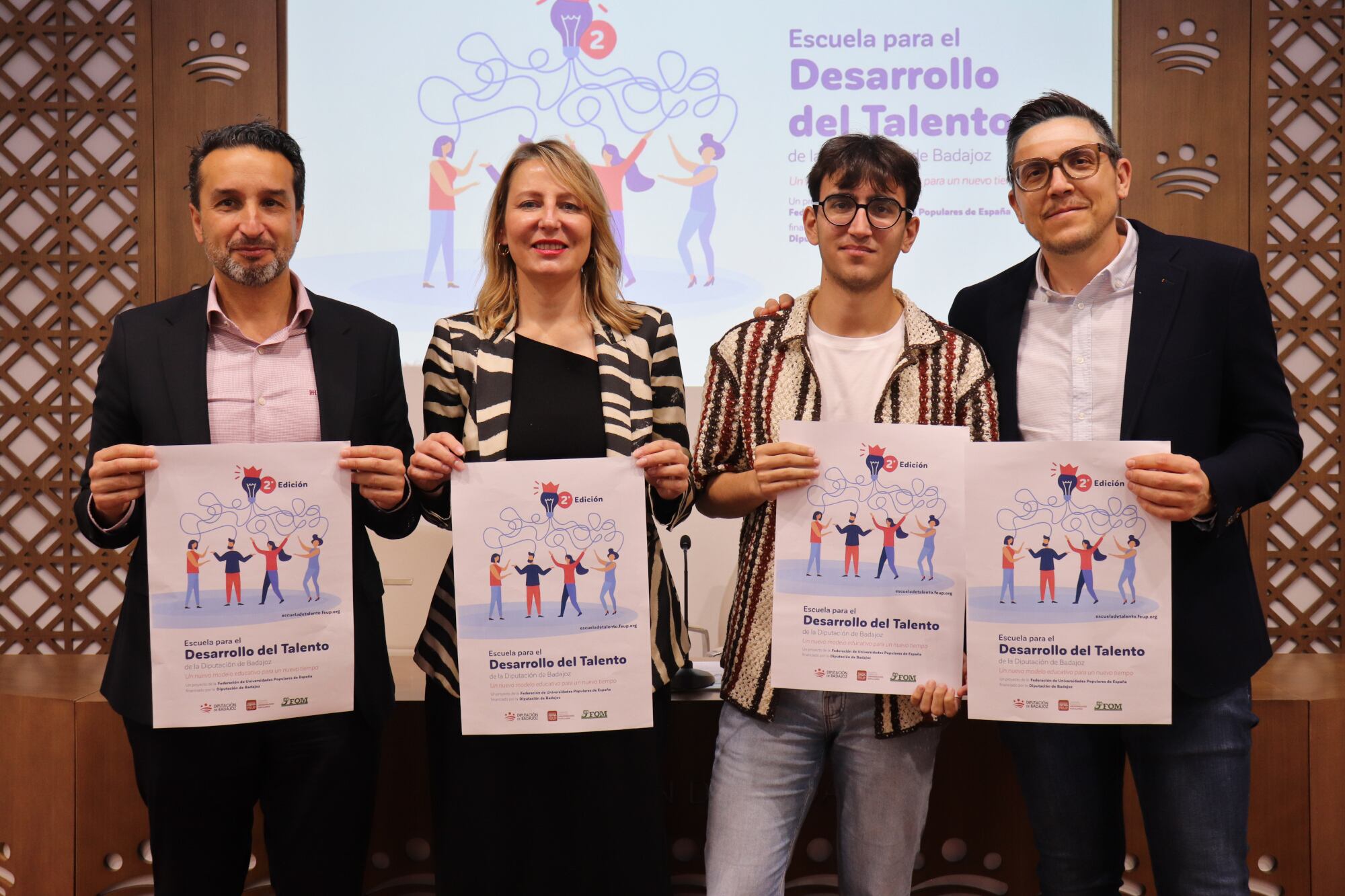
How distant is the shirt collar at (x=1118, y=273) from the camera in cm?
180

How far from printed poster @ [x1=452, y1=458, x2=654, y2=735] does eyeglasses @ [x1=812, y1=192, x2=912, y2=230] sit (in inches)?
23.3

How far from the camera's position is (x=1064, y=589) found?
1710 millimetres

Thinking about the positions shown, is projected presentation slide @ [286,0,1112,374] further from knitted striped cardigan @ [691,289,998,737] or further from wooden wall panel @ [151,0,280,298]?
knitted striped cardigan @ [691,289,998,737]

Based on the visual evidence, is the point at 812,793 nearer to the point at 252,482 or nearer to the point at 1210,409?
the point at 1210,409

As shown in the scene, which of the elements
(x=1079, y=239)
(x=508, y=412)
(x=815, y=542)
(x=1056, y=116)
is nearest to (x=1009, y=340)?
(x=1079, y=239)

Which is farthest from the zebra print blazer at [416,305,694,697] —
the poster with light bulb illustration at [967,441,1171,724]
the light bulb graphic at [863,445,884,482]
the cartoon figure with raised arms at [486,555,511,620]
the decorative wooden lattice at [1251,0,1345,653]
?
the decorative wooden lattice at [1251,0,1345,653]

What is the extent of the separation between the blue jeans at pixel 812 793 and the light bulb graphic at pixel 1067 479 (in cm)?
49

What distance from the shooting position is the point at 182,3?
395 cm

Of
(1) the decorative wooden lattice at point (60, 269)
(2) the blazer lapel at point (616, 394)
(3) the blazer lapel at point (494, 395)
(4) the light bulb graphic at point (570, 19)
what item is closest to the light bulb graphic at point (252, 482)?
(3) the blazer lapel at point (494, 395)

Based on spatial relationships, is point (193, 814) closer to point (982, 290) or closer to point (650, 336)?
point (650, 336)

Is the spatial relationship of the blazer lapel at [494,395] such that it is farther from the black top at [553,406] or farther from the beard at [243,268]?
the beard at [243,268]

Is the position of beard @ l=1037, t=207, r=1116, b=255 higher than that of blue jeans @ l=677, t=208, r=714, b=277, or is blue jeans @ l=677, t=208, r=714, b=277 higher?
blue jeans @ l=677, t=208, r=714, b=277

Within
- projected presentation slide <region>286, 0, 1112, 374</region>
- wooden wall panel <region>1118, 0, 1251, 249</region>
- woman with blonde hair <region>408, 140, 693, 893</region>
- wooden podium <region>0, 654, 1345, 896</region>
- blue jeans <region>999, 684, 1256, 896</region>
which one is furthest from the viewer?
wooden wall panel <region>1118, 0, 1251, 249</region>

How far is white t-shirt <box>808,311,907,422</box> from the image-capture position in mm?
1772
